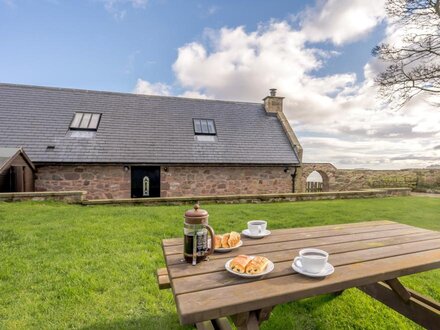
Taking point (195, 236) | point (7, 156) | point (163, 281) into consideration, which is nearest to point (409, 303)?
point (195, 236)

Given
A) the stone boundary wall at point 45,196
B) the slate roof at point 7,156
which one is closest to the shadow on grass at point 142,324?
the stone boundary wall at point 45,196

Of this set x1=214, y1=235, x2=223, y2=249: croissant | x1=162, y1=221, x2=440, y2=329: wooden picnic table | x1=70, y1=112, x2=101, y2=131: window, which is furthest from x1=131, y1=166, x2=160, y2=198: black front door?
x1=214, y1=235, x2=223, y2=249: croissant

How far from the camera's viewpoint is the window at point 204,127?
1323 centimetres

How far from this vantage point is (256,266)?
5.32 ft

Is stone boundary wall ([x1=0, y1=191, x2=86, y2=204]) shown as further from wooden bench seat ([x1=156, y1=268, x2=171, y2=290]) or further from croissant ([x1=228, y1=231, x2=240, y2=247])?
croissant ([x1=228, y1=231, x2=240, y2=247])

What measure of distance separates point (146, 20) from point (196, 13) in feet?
6.68

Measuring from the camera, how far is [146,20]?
29.7ft

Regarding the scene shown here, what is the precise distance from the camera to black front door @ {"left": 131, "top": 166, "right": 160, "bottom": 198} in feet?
37.2

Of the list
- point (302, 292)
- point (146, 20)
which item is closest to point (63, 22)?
point (146, 20)

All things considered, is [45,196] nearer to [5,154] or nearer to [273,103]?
[5,154]

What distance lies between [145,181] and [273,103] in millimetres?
9258

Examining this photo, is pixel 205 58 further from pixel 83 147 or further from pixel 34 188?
pixel 34 188

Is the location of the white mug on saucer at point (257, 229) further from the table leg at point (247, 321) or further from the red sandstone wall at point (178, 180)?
the red sandstone wall at point (178, 180)

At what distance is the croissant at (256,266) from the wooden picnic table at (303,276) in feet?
0.19
